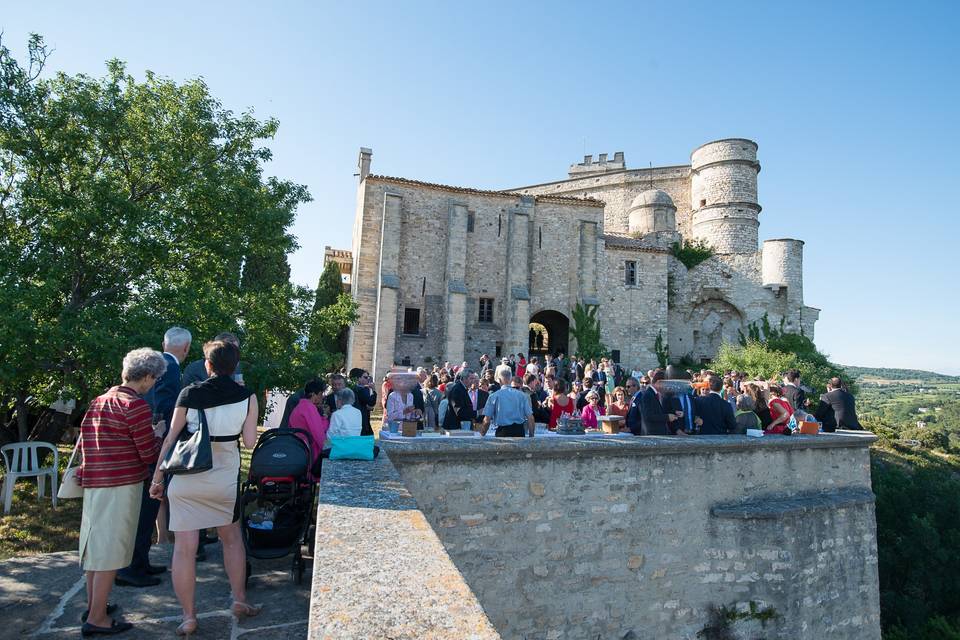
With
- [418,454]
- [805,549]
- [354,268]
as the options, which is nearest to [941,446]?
[805,549]

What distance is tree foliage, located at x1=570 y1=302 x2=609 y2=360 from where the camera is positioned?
89.9ft

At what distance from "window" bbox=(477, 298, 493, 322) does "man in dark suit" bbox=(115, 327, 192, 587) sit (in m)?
22.7

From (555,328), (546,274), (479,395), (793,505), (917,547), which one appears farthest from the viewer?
(555,328)

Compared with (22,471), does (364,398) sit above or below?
above

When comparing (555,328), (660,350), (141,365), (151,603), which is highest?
(555,328)

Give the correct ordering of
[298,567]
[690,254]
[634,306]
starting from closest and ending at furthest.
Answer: [298,567], [634,306], [690,254]

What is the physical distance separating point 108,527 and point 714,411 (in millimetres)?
8575

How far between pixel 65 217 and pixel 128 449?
610 cm

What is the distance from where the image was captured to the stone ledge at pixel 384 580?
201cm

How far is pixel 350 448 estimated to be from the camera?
534 centimetres

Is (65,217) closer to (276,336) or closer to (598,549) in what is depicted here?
(276,336)

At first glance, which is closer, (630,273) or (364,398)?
(364,398)

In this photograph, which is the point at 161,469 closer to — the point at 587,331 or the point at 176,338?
the point at 176,338

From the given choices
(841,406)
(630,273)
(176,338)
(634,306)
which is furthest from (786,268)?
(176,338)
